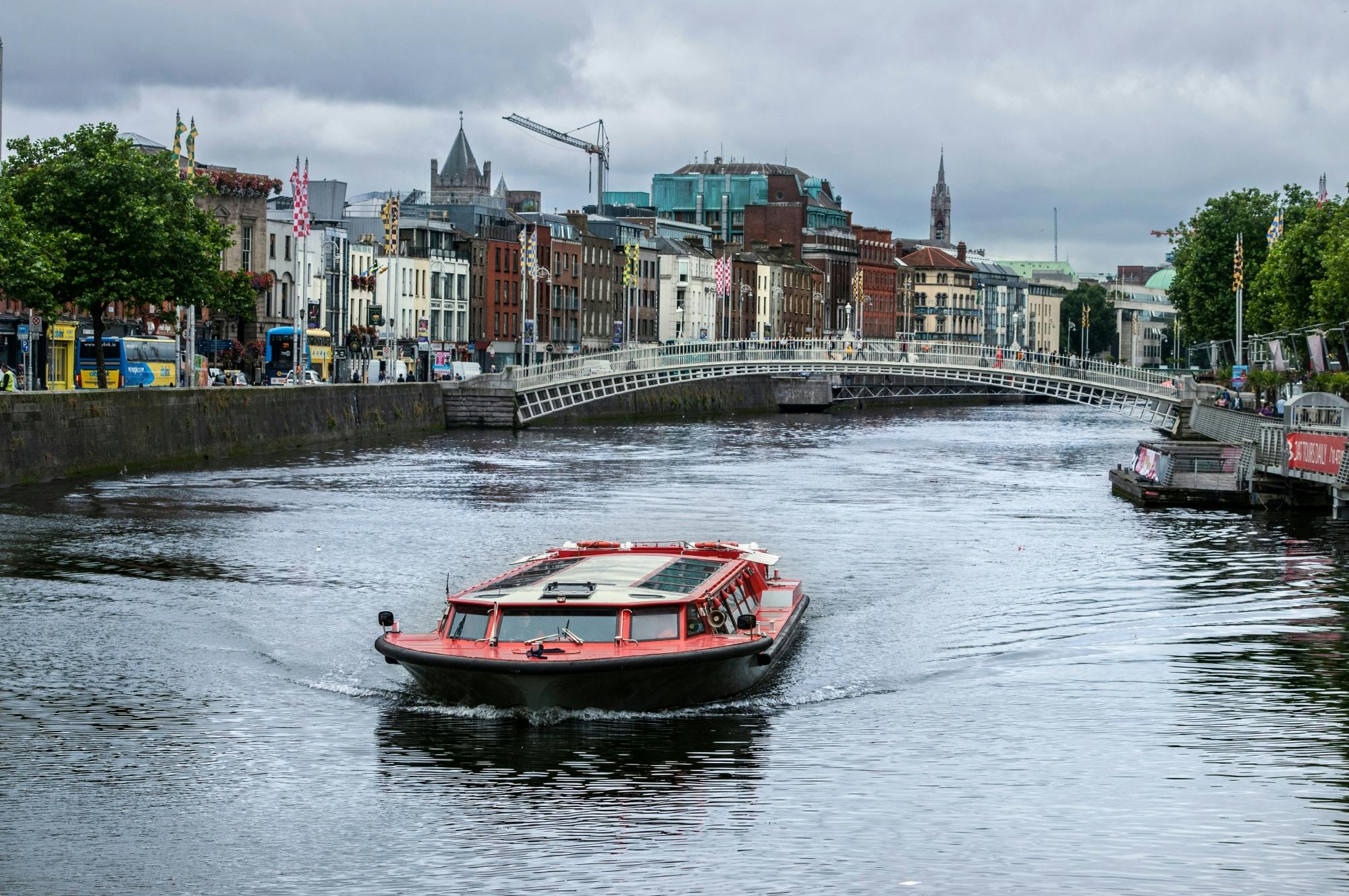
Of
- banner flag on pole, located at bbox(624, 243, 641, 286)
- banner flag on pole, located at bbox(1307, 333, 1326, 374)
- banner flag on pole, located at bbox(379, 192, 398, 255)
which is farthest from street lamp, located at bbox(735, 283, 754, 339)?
banner flag on pole, located at bbox(1307, 333, 1326, 374)

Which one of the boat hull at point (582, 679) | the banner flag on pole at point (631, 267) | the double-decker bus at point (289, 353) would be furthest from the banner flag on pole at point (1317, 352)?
the banner flag on pole at point (631, 267)

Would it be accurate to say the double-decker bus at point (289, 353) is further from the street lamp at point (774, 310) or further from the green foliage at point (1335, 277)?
the street lamp at point (774, 310)

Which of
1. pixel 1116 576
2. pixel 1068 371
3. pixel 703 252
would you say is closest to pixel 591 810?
pixel 1116 576

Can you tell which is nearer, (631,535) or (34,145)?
(631,535)

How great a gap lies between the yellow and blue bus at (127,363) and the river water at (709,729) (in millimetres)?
32311

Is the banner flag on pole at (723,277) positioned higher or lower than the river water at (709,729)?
higher

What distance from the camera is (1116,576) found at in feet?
130

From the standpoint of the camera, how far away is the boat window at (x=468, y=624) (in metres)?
24.9

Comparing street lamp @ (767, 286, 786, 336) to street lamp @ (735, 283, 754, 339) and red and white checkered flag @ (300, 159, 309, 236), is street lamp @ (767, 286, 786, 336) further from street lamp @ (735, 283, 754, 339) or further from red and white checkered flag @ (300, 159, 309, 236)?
red and white checkered flag @ (300, 159, 309, 236)

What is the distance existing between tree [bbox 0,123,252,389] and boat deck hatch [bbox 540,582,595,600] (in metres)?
39.6

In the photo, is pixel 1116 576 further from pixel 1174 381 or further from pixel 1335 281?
pixel 1174 381

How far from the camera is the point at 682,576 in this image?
28641 millimetres

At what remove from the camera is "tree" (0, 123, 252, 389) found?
62531mm

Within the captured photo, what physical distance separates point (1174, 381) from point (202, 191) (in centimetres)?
4432
